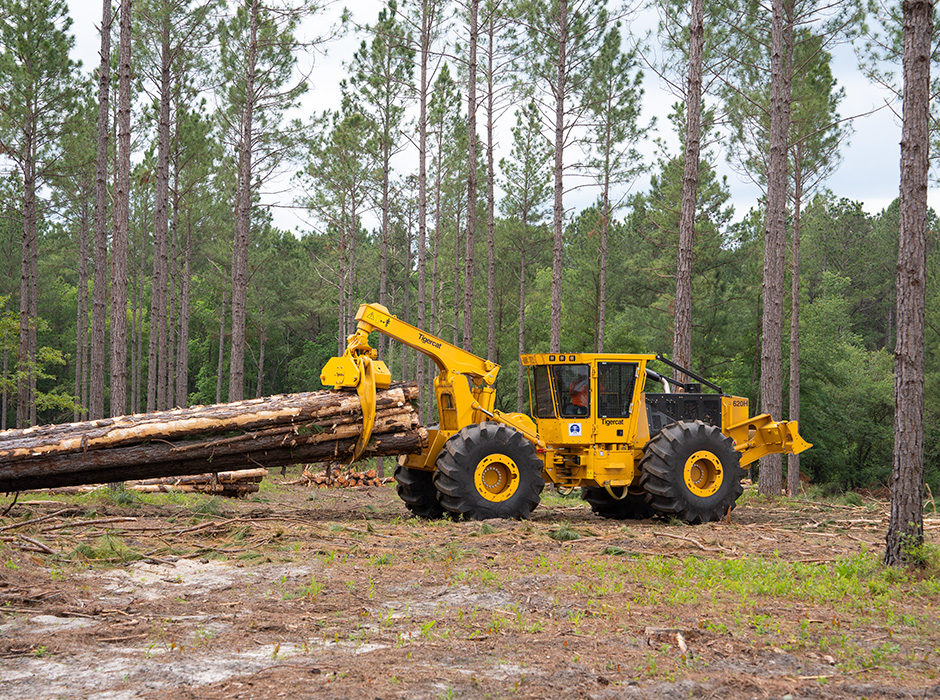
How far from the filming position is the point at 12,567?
6797 millimetres

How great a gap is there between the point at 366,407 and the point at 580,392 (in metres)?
3.01

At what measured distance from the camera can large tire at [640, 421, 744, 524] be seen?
11.0 metres

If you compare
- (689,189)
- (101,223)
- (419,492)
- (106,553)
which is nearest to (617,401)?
(419,492)

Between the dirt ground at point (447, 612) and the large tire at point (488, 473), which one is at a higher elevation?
the large tire at point (488, 473)

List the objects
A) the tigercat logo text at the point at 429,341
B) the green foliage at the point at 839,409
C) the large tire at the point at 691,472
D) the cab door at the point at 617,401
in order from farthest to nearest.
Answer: the green foliage at the point at 839,409 → the cab door at the point at 617,401 → the tigercat logo text at the point at 429,341 → the large tire at the point at 691,472

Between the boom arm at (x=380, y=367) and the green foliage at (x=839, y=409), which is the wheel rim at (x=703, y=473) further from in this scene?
the green foliage at (x=839, y=409)

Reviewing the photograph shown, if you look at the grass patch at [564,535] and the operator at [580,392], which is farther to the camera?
the operator at [580,392]

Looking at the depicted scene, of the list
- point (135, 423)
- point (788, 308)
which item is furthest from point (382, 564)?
point (788, 308)

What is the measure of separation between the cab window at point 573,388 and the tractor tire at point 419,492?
2.12 m

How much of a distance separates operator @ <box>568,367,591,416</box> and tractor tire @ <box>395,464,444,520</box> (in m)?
2.23

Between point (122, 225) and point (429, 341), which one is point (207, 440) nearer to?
point (429, 341)

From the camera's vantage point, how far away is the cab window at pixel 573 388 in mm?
11500

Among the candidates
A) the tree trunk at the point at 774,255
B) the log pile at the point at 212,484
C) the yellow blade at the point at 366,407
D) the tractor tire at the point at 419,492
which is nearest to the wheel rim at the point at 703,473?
the tractor tire at the point at 419,492

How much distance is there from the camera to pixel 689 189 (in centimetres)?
1556
